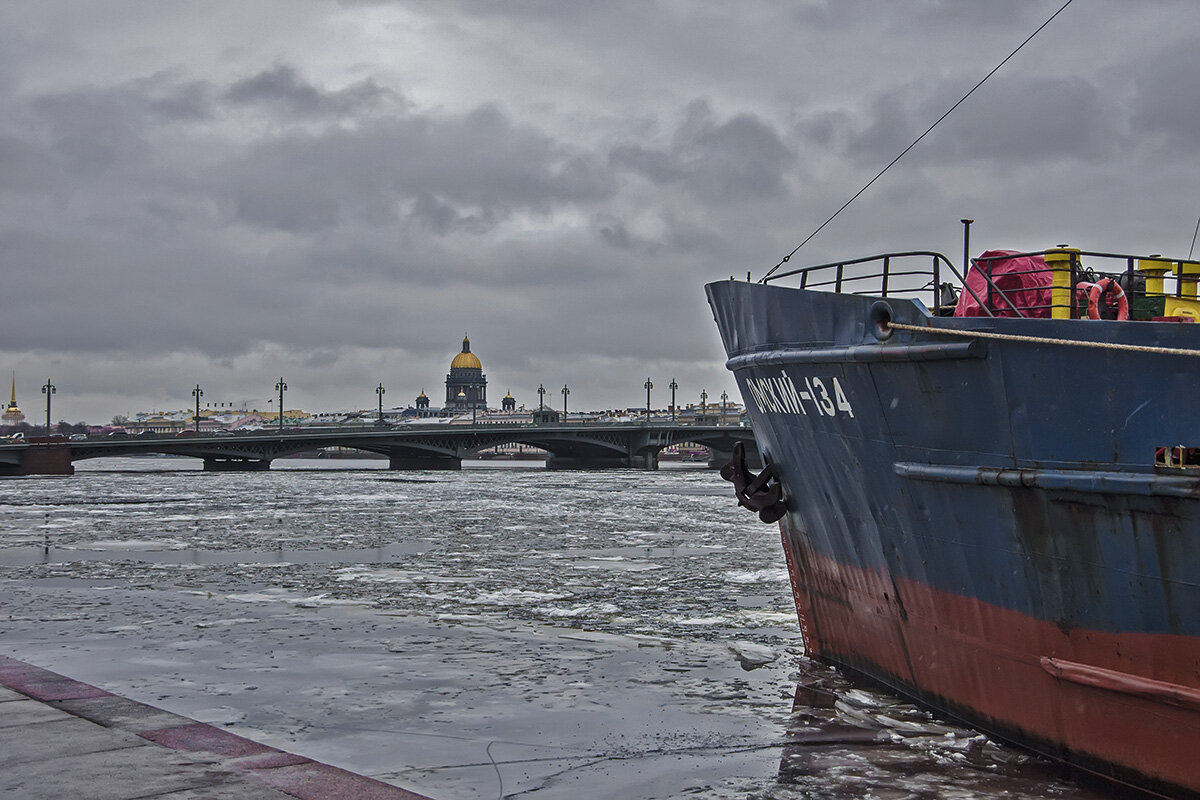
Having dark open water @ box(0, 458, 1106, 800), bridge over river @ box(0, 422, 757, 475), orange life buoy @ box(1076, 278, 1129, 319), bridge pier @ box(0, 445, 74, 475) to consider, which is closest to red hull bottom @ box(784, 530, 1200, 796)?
dark open water @ box(0, 458, 1106, 800)

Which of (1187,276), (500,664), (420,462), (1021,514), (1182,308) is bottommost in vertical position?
(420,462)

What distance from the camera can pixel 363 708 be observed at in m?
8.93

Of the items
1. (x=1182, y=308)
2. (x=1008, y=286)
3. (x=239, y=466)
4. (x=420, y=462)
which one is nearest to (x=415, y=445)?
(x=420, y=462)

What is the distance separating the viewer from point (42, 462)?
73438mm

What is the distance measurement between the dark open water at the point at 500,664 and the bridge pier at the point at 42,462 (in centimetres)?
5292

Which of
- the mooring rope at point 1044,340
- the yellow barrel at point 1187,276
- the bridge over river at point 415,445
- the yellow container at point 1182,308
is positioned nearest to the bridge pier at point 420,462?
the bridge over river at point 415,445

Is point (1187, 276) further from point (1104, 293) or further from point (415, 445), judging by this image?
point (415, 445)

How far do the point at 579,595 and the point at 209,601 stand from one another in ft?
16.8

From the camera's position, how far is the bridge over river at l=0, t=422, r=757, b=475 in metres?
74.1

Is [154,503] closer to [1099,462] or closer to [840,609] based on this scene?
[840,609]

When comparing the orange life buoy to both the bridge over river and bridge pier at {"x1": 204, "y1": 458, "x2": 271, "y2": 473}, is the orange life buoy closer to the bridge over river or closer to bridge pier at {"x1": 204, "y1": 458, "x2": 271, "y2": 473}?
the bridge over river

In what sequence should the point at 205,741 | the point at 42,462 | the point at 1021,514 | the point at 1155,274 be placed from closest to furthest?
the point at 205,741, the point at 1021,514, the point at 1155,274, the point at 42,462

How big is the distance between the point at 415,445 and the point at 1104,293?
82.0m

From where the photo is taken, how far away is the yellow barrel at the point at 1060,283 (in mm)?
8070
